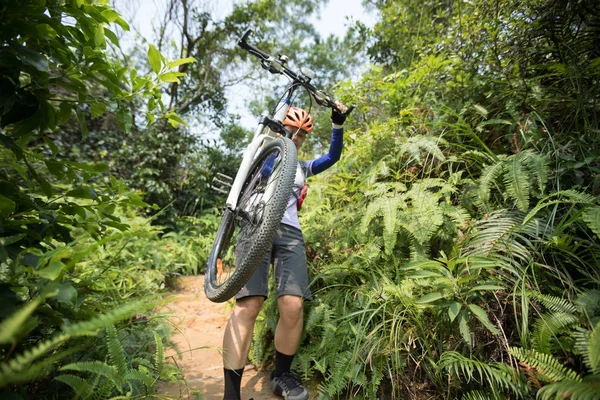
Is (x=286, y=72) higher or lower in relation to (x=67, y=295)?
higher

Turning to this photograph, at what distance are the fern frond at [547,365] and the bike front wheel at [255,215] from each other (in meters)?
1.35

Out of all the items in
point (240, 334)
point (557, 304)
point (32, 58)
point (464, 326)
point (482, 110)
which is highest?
point (482, 110)

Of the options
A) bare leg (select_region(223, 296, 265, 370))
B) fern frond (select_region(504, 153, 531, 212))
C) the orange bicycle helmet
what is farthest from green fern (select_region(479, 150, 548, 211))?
bare leg (select_region(223, 296, 265, 370))

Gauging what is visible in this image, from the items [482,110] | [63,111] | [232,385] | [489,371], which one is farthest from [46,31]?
[482,110]

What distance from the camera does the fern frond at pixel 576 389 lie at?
1.10m

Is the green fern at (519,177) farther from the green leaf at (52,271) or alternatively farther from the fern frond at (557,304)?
the green leaf at (52,271)

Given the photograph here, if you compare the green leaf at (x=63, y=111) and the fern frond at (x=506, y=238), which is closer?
the green leaf at (x=63, y=111)

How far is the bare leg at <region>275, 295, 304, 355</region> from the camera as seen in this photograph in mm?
2139

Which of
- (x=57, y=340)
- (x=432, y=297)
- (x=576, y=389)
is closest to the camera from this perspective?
(x=57, y=340)

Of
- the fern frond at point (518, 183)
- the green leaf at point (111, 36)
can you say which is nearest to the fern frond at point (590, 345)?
the fern frond at point (518, 183)

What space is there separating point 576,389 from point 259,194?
2.00 m

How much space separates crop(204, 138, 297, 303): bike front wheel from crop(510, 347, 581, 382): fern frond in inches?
53.2

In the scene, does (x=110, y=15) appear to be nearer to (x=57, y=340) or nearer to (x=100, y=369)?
(x=57, y=340)

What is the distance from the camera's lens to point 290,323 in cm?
214
